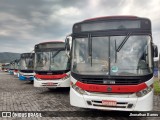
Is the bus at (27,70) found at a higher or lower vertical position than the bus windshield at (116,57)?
lower

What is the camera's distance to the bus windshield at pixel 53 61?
39.0ft

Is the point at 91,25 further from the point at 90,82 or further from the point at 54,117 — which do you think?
the point at 54,117

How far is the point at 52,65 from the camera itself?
12125 mm

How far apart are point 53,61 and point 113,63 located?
6193mm

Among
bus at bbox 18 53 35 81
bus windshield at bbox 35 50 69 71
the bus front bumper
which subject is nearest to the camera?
the bus front bumper

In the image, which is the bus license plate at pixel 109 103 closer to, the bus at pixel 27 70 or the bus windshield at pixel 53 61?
the bus windshield at pixel 53 61

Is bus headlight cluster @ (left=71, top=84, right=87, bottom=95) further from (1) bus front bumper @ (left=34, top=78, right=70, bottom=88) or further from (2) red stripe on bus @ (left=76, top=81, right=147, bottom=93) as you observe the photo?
(1) bus front bumper @ (left=34, top=78, right=70, bottom=88)

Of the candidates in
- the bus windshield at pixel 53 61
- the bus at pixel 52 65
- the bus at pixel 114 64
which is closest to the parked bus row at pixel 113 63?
the bus at pixel 114 64

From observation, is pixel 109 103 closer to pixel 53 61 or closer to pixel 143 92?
pixel 143 92

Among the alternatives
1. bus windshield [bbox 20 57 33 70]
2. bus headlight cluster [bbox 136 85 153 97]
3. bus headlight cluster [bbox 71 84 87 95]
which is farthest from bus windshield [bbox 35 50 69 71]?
bus windshield [bbox 20 57 33 70]

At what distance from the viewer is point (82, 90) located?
663 centimetres

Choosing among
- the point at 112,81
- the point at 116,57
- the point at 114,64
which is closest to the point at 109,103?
the point at 112,81

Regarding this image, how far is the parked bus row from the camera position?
6156mm

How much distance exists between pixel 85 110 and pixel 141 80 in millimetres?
2639
